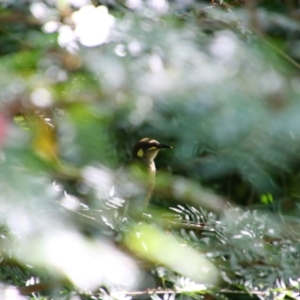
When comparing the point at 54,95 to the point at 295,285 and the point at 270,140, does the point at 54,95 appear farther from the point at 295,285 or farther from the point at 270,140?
the point at 295,285

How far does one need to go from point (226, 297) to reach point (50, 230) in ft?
4.47

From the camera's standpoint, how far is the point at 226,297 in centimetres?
177

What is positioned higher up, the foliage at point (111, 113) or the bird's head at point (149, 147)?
the foliage at point (111, 113)

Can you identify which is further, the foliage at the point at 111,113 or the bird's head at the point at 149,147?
the bird's head at the point at 149,147

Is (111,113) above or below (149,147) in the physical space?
above

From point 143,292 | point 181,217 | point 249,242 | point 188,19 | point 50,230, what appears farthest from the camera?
point 181,217

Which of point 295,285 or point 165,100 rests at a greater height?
point 165,100

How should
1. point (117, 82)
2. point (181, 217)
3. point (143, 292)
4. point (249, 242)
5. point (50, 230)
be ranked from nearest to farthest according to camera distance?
point (50, 230), point (117, 82), point (249, 242), point (143, 292), point (181, 217)

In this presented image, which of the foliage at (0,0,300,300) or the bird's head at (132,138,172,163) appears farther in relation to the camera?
the bird's head at (132,138,172,163)

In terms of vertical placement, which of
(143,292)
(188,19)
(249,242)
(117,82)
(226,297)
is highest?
(117,82)

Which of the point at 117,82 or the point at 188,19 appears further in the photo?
the point at 188,19

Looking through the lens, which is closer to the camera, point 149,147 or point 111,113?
point 111,113

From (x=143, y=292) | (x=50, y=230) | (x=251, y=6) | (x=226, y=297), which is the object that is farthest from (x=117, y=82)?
(x=226, y=297)

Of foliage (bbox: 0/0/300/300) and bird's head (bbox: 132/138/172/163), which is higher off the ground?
foliage (bbox: 0/0/300/300)
